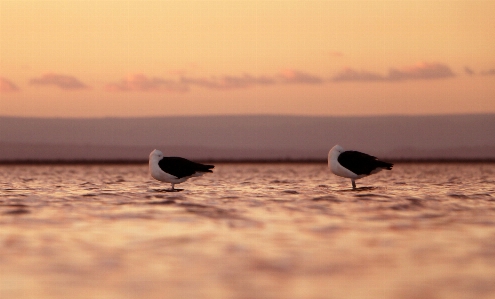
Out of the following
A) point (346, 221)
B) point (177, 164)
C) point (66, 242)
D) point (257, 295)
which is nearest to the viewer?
point (257, 295)

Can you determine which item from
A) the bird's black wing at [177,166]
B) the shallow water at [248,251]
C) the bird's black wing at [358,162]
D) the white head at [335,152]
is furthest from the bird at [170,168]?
the shallow water at [248,251]

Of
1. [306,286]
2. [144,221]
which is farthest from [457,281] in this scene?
[144,221]

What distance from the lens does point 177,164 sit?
24109 mm

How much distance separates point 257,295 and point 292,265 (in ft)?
5.63

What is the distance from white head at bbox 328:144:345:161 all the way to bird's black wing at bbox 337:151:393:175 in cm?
15

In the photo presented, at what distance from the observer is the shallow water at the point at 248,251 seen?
7.97 meters

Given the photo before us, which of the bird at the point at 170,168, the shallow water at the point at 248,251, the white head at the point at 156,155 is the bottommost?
the shallow water at the point at 248,251

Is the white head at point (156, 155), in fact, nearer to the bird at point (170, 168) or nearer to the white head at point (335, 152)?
the bird at point (170, 168)

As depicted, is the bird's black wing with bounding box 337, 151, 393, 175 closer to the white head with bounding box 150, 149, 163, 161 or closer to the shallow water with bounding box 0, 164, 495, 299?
the white head with bounding box 150, 149, 163, 161

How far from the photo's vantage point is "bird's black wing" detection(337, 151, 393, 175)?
24.2 meters

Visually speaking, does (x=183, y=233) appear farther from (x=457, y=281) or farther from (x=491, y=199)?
(x=491, y=199)

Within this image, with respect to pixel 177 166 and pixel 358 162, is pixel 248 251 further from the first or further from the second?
pixel 358 162

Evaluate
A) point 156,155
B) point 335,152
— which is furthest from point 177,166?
point 335,152

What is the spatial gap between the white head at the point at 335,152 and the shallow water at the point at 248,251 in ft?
21.9
